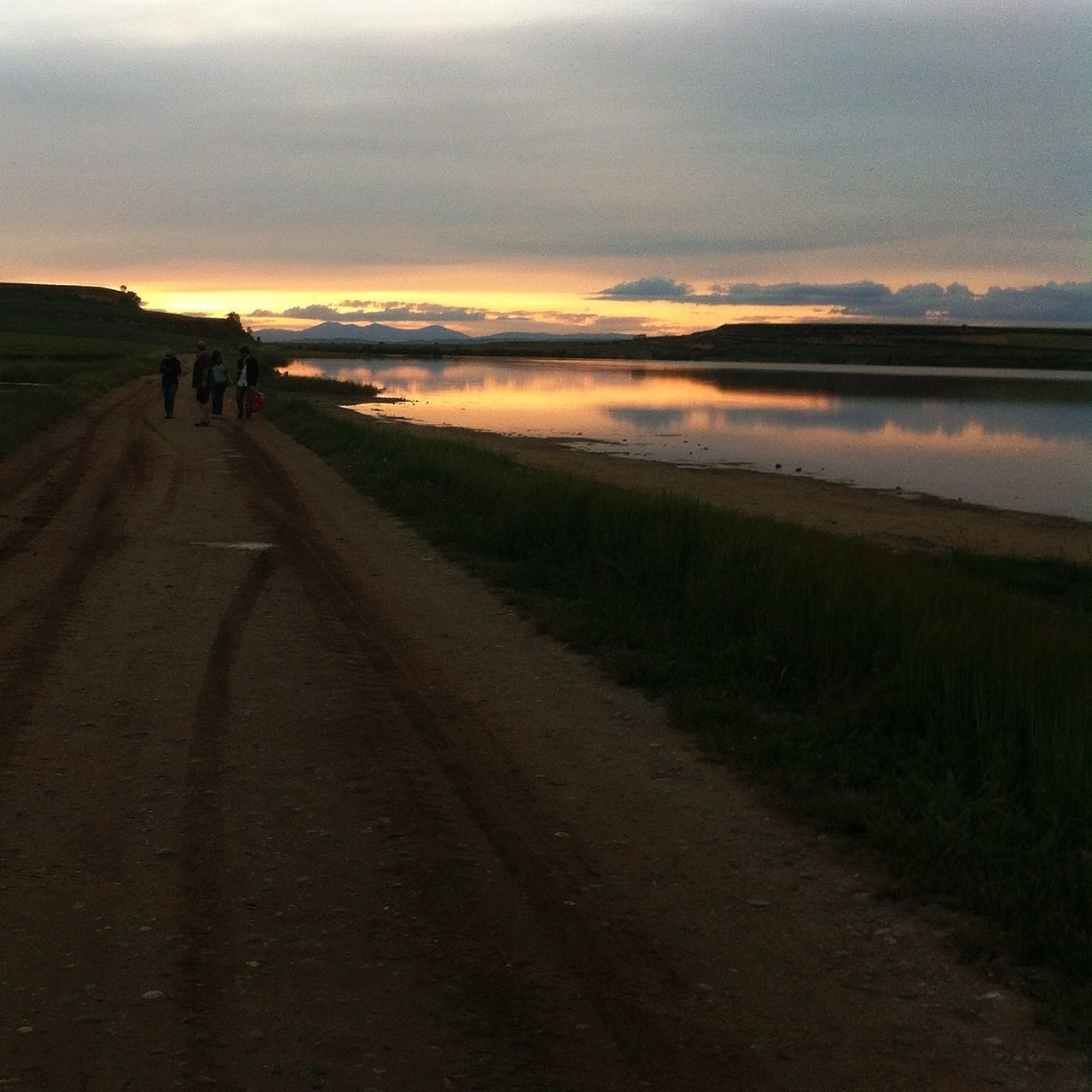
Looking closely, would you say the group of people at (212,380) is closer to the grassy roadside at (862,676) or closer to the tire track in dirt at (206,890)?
the grassy roadside at (862,676)

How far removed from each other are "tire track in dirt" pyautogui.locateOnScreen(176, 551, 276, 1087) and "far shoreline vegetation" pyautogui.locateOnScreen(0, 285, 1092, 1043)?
8.27 feet

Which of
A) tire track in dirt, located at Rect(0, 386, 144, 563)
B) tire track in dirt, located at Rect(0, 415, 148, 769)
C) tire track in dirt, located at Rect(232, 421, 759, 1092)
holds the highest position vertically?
tire track in dirt, located at Rect(0, 386, 144, 563)

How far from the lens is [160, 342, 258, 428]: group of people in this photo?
96.9 ft

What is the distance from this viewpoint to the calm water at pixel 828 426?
30.5 m

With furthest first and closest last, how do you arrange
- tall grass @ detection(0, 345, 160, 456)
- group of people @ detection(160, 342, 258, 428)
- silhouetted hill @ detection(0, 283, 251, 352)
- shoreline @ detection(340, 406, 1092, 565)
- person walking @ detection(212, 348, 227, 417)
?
silhouetted hill @ detection(0, 283, 251, 352), person walking @ detection(212, 348, 227, 417), group of people @ detection(160, 342, 258, 428), tall grass @ detection(0, 345, 160, 456), shoreline @ detection(340, 406, 1092, 565)

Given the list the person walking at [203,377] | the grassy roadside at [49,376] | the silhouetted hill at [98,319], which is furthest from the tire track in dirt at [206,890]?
the silhouetted hill at [98,319]

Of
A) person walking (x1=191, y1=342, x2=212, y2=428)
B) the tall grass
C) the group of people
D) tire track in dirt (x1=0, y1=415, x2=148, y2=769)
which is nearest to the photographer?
tire track in dirt (x1=0, y1=415, x2=148, y2=769)

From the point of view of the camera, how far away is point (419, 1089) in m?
3.18

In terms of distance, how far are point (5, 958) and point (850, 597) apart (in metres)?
5.83

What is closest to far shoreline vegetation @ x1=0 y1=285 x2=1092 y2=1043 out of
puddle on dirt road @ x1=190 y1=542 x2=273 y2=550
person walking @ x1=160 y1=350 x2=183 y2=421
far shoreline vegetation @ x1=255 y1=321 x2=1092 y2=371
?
puddle on dirt road @ x1=190 y1=542 x2=273 y2=550

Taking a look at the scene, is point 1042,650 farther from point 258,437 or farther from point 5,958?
point 258,437

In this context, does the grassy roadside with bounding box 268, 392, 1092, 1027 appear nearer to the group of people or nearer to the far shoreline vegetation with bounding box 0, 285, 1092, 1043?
the far shoreline vegetation with bounding box 0, 285, 1092, 1043

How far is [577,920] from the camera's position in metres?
4.25

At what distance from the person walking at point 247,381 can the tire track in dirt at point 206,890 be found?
2443 centimetres
